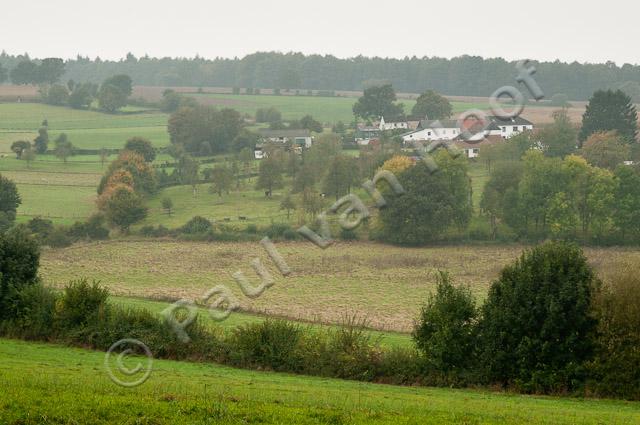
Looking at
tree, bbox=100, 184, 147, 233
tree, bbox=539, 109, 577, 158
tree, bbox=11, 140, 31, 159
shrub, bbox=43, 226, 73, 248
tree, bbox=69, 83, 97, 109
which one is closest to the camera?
shrub, bbox=43, 226, 73, 248

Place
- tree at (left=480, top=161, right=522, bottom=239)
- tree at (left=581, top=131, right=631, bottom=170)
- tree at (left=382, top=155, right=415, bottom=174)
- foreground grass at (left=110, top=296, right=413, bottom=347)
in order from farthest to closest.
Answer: tree at (left=581, top=131, right=631, bottom=170), tree at (left=382, top=155, right=415, bottom=174), tree at (left=480, top=161, right=522, bottom=239), foreground grass at (left=110, top=296, right=413, bottom=347)

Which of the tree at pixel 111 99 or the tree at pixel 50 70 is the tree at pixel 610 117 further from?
the tree at pixel 50 70

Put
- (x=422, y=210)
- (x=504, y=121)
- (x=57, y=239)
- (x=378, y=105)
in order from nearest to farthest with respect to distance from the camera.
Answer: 1. (x=57, y=239)
2. (x=422, y=210)
3. (x=504, y=121)
4. (x=378, y=105)

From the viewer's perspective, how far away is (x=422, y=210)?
216 feet

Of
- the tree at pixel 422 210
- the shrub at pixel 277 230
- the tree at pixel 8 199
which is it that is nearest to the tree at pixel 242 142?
the shrub at pixel 277 230

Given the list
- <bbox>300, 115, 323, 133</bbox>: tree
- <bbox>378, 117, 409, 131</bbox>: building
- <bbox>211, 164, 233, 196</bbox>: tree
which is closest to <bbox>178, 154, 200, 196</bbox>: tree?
<bbox>211, 164, 233, 196</bbox>: tree

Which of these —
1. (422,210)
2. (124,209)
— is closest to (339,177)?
(422,210)

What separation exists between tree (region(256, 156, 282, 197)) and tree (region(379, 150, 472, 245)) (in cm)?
1550

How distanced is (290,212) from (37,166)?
33.5 m

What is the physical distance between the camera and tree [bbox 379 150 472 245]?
65.6 metres

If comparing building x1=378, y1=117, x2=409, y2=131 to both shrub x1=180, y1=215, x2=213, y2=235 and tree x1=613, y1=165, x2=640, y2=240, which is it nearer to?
tree x1=613, y1=165, x2=640, y2=240

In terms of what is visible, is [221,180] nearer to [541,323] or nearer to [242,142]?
[242,142]

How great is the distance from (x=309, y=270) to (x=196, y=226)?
1428cm

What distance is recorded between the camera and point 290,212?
244ft
